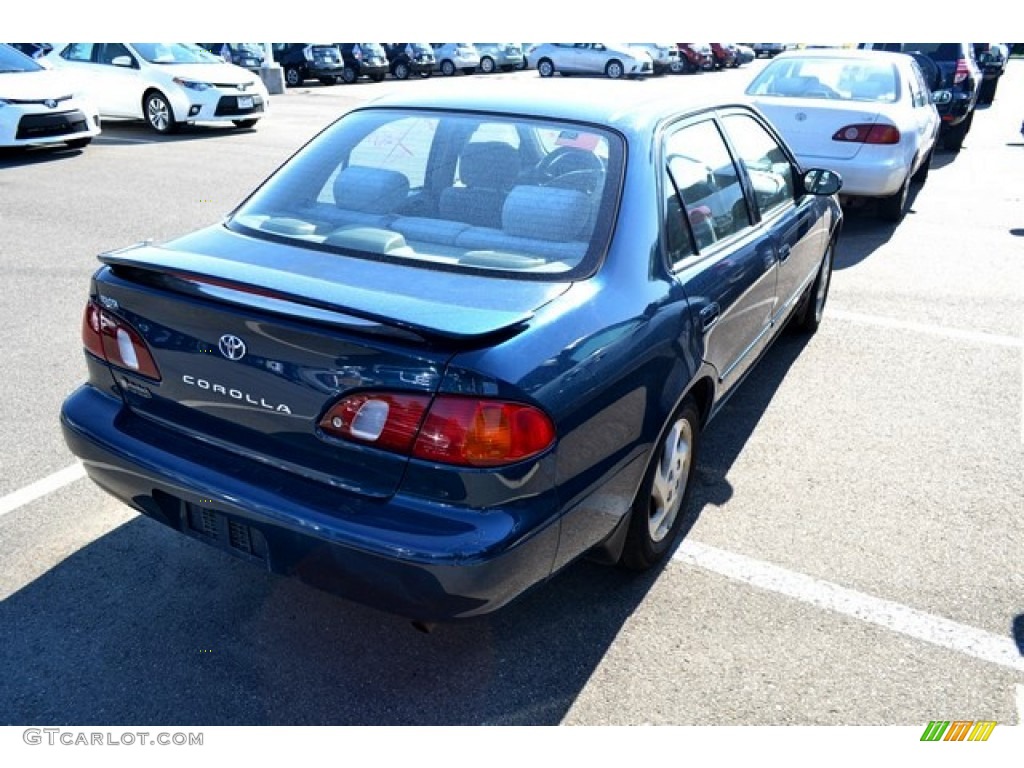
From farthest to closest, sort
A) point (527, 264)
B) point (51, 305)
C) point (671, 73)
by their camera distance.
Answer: point (671, 73) < point (51, 305) < point (527, 264)

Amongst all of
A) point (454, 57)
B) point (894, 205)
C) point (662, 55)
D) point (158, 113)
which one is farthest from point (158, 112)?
point (662, 55)

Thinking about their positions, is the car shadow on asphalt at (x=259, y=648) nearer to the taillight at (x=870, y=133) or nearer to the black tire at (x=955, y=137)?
the taillight at (x=870, y=133)

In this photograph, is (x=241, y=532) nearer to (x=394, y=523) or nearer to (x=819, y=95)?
(x=394, y=523)

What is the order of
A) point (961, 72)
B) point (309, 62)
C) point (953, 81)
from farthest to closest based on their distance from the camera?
point (309, 62)
point (961, 72)
point (953, 81)

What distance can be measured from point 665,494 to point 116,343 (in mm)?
1882

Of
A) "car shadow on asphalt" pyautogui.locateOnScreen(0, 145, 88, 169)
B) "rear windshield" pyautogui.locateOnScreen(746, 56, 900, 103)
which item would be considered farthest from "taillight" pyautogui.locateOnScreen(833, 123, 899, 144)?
"car shadow on asphalt" pyautogui.locateOnScreen(0, 145, 88, 169)

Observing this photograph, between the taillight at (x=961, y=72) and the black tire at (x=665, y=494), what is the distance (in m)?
12.4

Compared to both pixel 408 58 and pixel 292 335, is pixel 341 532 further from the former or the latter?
pixel 408 58

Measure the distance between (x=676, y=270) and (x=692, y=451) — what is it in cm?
76

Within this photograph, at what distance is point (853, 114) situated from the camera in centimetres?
776

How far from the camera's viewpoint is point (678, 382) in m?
2.89

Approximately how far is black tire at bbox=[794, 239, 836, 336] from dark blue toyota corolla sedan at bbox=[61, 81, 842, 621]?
6.71 feet

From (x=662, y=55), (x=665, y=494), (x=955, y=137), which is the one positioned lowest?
(x=662, y=55)

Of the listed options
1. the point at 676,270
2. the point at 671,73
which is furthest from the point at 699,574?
the point at 671,73
